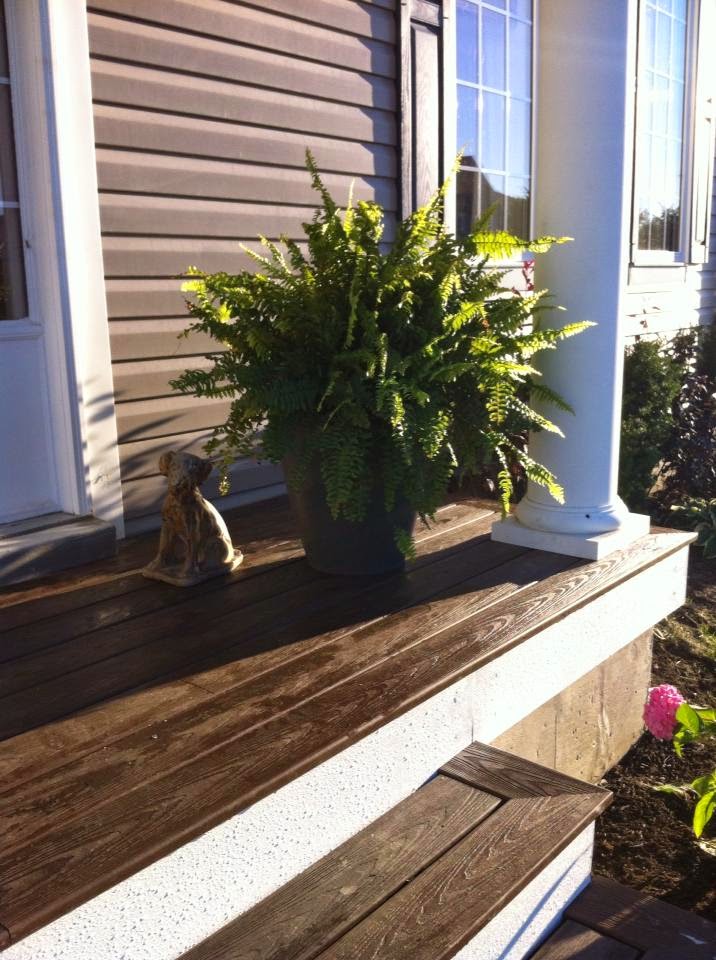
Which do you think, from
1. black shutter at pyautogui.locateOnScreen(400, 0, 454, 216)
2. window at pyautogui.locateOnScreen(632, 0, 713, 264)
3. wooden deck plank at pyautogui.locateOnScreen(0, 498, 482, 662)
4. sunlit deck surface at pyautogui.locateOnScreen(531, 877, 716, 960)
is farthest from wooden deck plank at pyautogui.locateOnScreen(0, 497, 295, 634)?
window at pyautogui.locateOnScreen(632, 0, 713, 264)

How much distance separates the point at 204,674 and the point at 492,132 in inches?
143

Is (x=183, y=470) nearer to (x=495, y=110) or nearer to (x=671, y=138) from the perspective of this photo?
(x=495, y=110)

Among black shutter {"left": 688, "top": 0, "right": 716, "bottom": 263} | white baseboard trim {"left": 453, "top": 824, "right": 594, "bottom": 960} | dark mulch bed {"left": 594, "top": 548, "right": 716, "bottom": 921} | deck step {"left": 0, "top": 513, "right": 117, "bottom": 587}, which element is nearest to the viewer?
white baseboard trim {"left": 453, "top": 824, "right": 594, "bottom": 960}

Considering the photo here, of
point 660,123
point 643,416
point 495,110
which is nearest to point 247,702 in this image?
point 643,416

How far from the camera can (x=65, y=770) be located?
1523mm

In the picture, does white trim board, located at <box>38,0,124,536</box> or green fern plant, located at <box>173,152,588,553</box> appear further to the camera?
white trim board, located at <box>38,0,124,536</box>

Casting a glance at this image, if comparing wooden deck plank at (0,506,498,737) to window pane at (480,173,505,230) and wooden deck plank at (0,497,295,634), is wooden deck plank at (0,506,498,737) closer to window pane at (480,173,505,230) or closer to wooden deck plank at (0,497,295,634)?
wooden deck plank at (0,497,295,634)

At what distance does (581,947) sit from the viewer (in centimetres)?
180

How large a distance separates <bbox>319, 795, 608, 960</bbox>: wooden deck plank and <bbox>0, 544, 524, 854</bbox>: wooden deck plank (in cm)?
33

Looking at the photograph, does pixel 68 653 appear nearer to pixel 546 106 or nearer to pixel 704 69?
pixel 546 106

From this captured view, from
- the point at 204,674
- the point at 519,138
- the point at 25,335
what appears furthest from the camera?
the point at 519,138

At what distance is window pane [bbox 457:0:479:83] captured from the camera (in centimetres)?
432

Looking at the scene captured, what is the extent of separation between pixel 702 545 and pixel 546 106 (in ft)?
8.11

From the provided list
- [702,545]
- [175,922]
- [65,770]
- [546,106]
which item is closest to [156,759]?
[65,770]
